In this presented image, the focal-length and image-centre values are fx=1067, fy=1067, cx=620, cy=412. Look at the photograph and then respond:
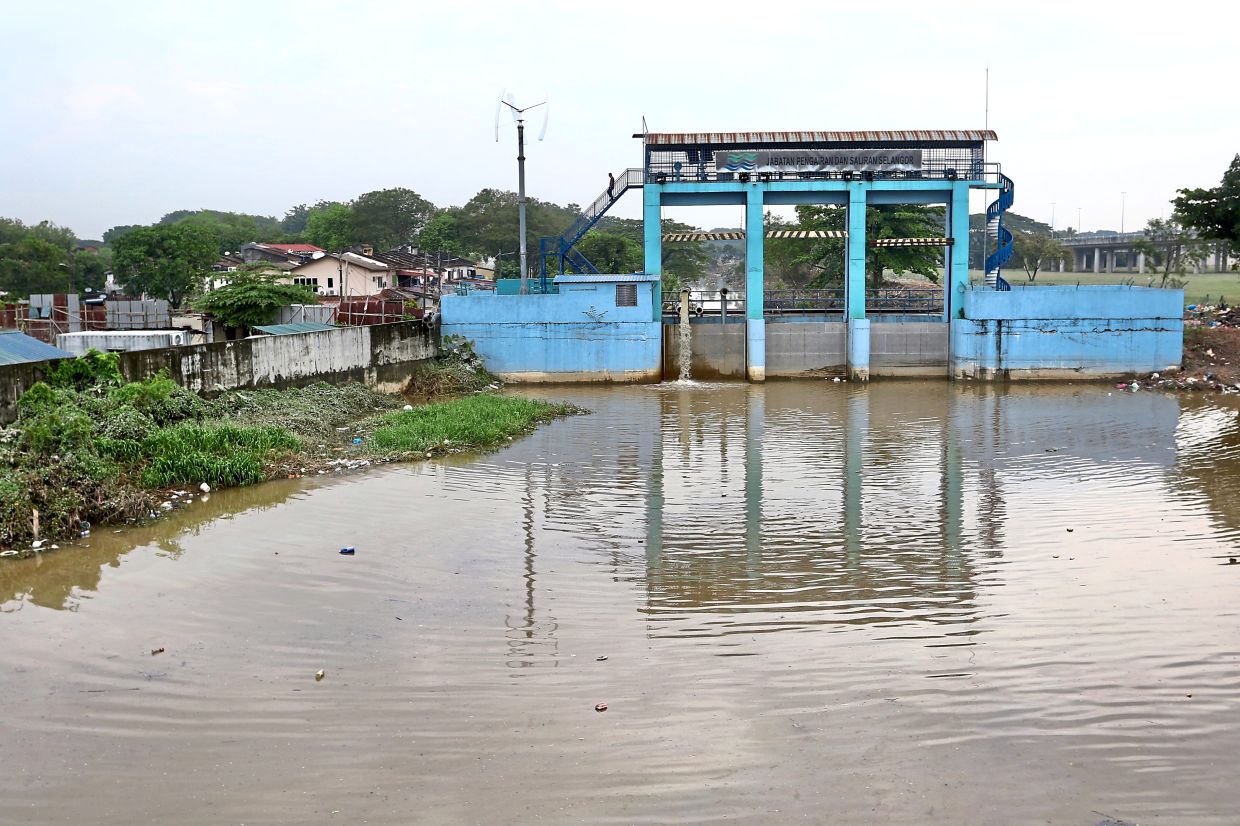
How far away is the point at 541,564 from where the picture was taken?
11820 millimetres

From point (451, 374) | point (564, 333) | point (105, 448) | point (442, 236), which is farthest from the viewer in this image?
point (442, 236)

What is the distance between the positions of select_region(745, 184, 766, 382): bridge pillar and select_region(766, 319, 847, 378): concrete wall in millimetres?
831

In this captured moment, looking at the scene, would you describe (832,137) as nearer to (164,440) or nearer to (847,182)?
(847,182)

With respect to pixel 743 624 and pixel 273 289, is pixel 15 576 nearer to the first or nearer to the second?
pixel 743 624

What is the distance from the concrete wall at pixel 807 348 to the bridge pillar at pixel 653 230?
3.63 meters

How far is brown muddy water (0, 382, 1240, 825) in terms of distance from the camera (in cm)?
658

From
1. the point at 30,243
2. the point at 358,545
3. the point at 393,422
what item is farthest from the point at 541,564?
the point at 30,243

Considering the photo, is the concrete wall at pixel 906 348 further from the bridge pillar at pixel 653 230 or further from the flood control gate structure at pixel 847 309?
the bridge pillar at pixel 653 230

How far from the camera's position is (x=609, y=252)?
220 feet

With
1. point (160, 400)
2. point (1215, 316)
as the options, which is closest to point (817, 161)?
point (1215, 316)

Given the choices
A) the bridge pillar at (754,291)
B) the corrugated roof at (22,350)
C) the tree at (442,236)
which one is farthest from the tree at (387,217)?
the corrugated roof at (22,350)

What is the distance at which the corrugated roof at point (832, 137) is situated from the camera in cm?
3180

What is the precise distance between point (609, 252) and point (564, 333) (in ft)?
119

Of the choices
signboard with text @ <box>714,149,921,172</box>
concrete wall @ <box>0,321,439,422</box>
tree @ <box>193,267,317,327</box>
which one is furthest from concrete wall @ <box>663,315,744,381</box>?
tree @ <box>193,267,317,327</box>
